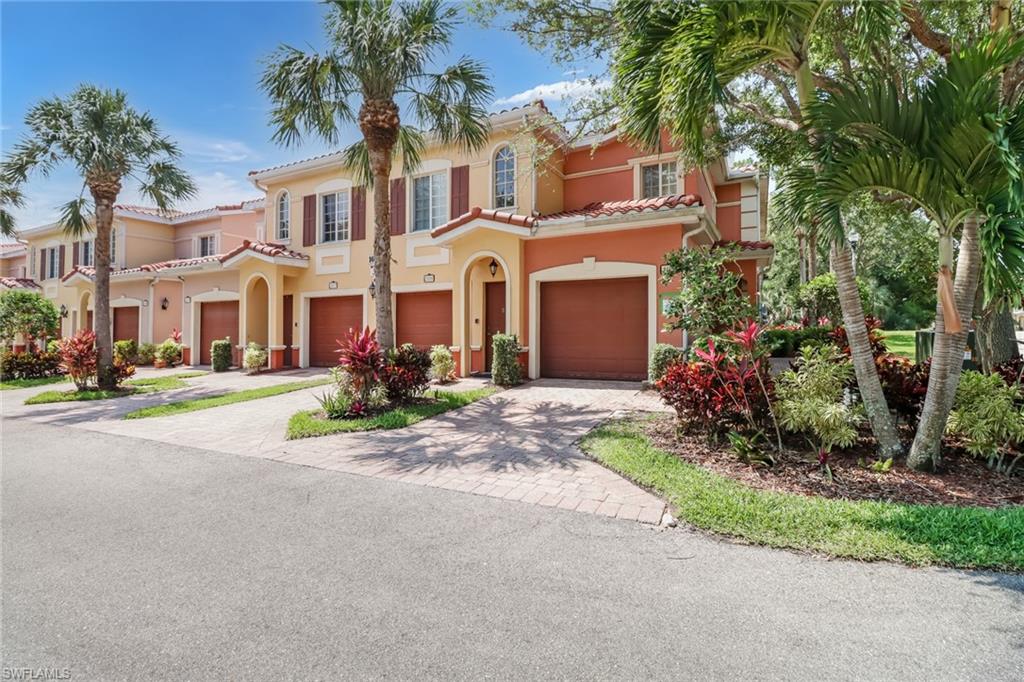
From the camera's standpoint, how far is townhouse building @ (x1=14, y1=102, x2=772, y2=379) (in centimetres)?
1173

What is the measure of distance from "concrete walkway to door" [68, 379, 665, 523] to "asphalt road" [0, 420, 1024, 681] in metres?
0.54

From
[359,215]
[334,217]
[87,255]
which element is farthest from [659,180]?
[87,255]

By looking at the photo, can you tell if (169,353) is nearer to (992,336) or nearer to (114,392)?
(114,392)

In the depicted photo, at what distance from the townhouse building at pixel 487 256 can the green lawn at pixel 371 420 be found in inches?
147

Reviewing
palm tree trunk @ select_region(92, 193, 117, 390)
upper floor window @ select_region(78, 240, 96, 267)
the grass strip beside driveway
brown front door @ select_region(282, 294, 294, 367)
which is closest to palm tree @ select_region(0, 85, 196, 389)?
palm tree trunk @ select_region(92, 193, 117, 390)

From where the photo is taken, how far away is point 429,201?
1512 cm

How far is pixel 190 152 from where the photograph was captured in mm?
13781

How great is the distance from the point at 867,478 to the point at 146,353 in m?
24.5

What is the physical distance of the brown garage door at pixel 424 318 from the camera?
14695mm

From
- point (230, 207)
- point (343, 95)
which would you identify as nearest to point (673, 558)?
point (343, 95)

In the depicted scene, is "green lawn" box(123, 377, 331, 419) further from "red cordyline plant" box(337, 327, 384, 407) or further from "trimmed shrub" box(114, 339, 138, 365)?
"trimmed shrub" box(114, 339, 138, 365)

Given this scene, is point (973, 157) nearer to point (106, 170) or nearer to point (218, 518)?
point (218, 518)

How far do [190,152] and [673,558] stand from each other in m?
16.4

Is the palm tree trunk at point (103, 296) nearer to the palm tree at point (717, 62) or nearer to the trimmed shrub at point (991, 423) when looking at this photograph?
the palm tree at point (717, 62)
